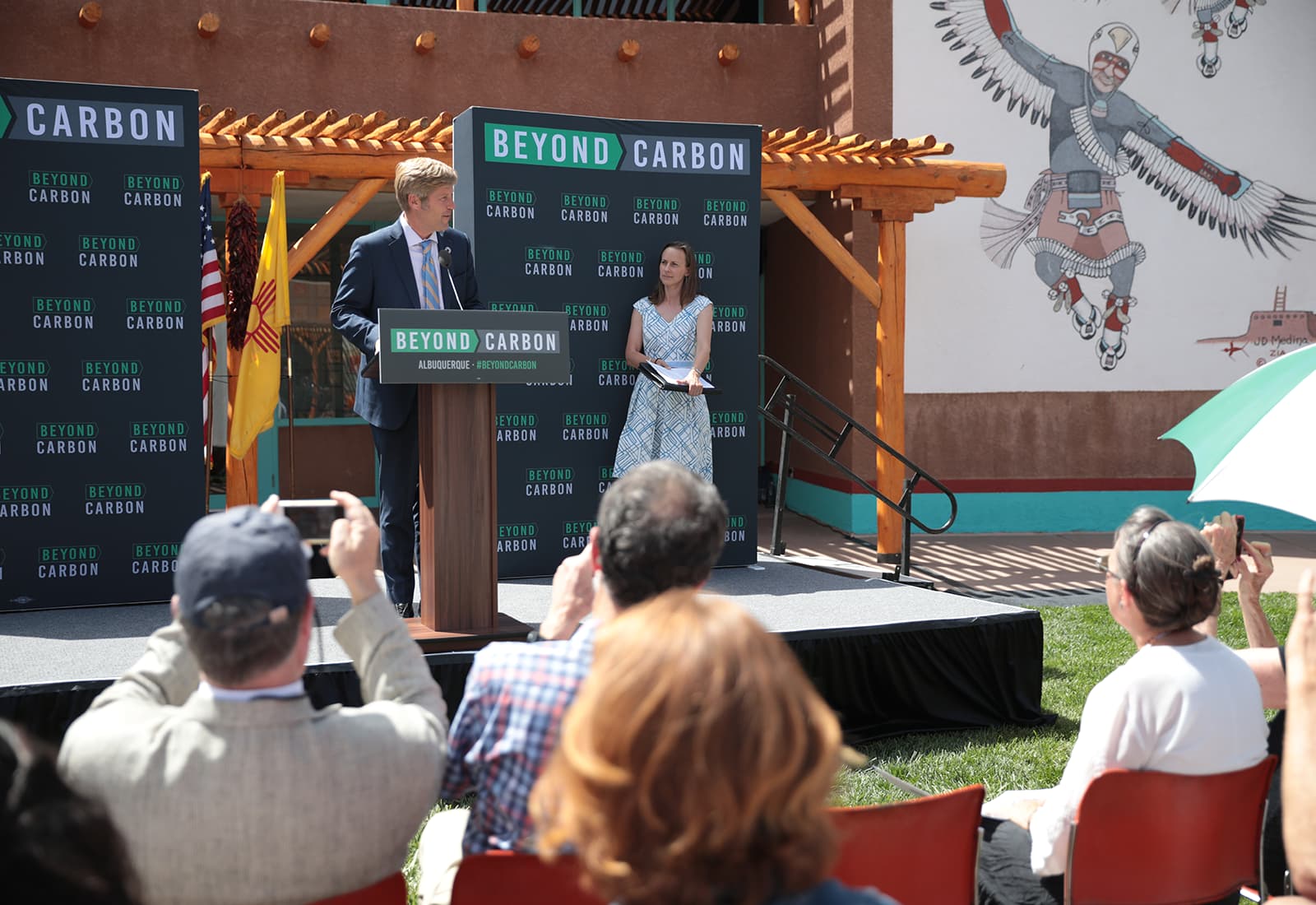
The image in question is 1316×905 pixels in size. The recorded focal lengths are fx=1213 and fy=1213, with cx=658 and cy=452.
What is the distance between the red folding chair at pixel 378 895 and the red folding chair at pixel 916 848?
2.18 feet

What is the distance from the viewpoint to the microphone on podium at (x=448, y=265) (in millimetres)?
4676

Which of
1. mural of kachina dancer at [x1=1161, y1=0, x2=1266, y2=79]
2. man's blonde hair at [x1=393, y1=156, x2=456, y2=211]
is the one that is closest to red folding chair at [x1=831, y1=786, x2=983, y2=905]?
man's blonde hair at [x1=393, y1=156, x2=456, y2=211]

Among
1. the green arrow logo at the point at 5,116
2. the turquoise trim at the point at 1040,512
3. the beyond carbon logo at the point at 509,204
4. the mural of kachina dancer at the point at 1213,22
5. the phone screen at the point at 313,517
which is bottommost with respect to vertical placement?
the turquoise trim at the point at 1040,512

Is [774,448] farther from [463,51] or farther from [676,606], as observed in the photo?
[676,606]

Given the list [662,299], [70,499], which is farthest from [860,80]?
[70,499]

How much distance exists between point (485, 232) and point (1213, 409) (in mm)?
3781

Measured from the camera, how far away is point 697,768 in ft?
3.69

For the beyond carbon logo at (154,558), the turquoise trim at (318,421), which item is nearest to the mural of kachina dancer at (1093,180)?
the turquoise trim at (318,421)

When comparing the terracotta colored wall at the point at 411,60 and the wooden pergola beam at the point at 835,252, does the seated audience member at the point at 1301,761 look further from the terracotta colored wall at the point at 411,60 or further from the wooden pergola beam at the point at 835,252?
the terracotta colored wall at the point at 411,60

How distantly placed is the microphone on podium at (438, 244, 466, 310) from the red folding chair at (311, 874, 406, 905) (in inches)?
123

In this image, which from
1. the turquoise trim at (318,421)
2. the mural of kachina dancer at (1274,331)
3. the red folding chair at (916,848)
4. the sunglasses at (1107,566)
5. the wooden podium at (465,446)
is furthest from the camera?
the turquoise trim at (318,421)

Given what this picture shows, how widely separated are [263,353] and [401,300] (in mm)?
2453

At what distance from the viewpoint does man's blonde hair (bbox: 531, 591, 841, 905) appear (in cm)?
113

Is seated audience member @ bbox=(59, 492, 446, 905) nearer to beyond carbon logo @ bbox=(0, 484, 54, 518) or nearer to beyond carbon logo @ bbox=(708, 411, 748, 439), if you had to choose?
beyond carbon logo @ bbox=(0, 484, 54, 518)
